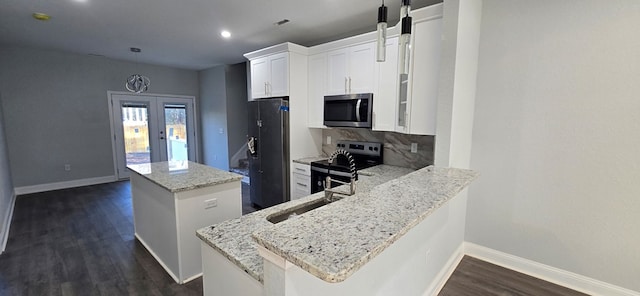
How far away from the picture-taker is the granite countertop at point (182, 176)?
2197 mm

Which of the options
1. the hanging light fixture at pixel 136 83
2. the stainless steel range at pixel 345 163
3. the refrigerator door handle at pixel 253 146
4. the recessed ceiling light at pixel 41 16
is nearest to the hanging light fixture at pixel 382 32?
the stainless steel range at pixel 345 163

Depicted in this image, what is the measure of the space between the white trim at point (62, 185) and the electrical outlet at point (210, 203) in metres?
4.79

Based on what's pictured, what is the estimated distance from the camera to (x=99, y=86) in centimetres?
539

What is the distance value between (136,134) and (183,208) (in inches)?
192

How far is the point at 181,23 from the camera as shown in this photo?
3.32 meters

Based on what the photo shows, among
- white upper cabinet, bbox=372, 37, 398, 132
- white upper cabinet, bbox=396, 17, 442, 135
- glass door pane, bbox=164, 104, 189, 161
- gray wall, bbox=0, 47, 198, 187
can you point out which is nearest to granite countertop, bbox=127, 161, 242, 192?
white upper cabinet, bbox=372, 37, 398, 132

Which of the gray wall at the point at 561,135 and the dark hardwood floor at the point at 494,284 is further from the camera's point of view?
the dark hardwood floor at the point at 494,284

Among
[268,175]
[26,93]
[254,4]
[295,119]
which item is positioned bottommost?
[268,175]

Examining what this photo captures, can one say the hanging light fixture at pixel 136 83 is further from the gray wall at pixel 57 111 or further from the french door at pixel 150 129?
the french door at pixel 150 129

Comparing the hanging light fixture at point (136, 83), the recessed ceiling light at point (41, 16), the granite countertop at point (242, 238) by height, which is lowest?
the granite countertop at point (242, 238)

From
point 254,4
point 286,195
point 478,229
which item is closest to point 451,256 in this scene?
point 478,229

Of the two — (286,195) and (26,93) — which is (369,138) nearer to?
(286,195)

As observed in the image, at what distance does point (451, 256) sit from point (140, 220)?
10.6 feet

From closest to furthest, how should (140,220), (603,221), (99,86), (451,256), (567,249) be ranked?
(603,221) → (567,249) → (451,256) → (140,220) → (99,86)
